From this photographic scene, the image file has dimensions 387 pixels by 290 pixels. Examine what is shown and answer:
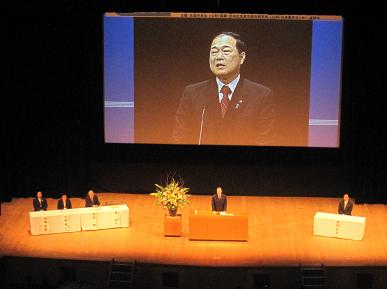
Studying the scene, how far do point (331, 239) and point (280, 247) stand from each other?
1.08 metres

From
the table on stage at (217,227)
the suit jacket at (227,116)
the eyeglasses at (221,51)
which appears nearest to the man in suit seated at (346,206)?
the table on stage at (217,227)

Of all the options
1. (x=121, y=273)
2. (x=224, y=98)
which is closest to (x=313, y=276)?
(x=121, y=273)

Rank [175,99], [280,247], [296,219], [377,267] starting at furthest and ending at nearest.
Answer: [175,99], [296,219], [280,247], [377,267]

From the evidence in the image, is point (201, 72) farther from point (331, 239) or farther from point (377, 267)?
point (377, 267)

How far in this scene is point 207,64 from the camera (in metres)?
15.6

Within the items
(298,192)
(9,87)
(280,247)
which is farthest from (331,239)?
(9,87)

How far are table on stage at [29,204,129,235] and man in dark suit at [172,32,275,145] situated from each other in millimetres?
2818

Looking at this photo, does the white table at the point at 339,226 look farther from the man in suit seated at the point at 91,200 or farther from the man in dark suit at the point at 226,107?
the man in suit seated at the point at 91,200

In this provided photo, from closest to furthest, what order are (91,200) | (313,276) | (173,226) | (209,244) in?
(313,276)
(209,244)
(173,226)
(91,200)

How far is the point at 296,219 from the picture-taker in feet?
48.3

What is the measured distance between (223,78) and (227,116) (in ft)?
2.71

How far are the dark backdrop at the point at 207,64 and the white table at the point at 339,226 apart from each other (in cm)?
269

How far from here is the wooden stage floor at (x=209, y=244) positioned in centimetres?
1237

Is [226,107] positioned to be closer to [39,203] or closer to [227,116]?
[227,116]
